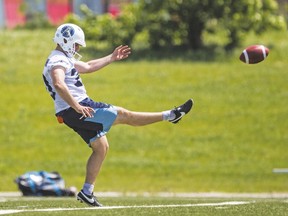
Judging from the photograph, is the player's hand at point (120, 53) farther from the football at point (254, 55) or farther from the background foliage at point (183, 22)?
the background foliage at point (183, 22)

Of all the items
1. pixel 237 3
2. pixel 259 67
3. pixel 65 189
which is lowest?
pixel 65 189

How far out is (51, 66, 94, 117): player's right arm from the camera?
10.9 meters

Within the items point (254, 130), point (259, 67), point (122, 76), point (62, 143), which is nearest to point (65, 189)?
point (62, 143)

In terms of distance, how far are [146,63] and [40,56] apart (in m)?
3.15

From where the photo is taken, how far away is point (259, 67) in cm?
2709

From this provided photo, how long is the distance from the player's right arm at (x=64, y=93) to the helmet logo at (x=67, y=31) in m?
0.48

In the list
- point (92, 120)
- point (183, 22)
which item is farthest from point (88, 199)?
point (183, 22)

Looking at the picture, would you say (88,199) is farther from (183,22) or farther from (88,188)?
(183,22)

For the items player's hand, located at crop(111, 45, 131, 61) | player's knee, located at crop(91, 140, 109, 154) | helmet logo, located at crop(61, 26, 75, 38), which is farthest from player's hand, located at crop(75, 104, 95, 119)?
player's hand, located at crop(111, 45, 131, 61)

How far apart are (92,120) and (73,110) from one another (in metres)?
0.23

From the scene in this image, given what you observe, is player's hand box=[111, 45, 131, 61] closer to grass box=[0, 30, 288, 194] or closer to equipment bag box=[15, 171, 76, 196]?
equipment bag box=[15, 171, 76, 196]

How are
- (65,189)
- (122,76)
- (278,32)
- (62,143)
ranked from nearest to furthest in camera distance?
(65,189), (62,143), (122,76), (278,32)

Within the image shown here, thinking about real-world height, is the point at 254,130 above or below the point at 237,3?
below

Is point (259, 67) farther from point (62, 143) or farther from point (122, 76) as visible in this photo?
point (62, 143)
